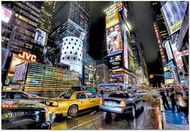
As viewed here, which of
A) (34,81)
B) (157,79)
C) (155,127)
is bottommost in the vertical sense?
(155,127)

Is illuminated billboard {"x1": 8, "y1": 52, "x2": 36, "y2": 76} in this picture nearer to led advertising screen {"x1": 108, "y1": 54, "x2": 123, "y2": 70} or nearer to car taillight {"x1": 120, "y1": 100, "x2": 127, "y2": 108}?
car taillight {"x1": 120, "y1": 100, "x2": 127, "y2": 108}

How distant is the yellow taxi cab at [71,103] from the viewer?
4.89 meters

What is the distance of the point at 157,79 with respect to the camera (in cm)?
10694

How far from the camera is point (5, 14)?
46.1 ft

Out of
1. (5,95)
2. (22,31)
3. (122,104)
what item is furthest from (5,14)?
(22,31)

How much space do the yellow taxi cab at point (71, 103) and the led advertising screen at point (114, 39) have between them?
60.2 m

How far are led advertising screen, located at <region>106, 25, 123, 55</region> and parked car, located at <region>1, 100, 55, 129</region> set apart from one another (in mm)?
63533

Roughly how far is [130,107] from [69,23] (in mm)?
82904

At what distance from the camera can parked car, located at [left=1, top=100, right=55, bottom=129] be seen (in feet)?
8.96

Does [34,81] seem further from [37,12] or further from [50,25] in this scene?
[50,25]

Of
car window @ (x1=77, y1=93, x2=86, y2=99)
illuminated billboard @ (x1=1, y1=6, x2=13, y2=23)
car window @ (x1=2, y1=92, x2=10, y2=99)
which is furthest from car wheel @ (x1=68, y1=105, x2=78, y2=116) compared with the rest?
illuminated billboard @ (x1=1, y1=6, x2=13, y2=23)

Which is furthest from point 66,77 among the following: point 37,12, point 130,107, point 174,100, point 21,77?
point 37,12

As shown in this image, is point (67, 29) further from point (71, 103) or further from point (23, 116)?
point (23, 116)

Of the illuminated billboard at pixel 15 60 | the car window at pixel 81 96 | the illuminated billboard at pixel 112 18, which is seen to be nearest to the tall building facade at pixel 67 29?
the illuminated billboard at pixel 112 18
